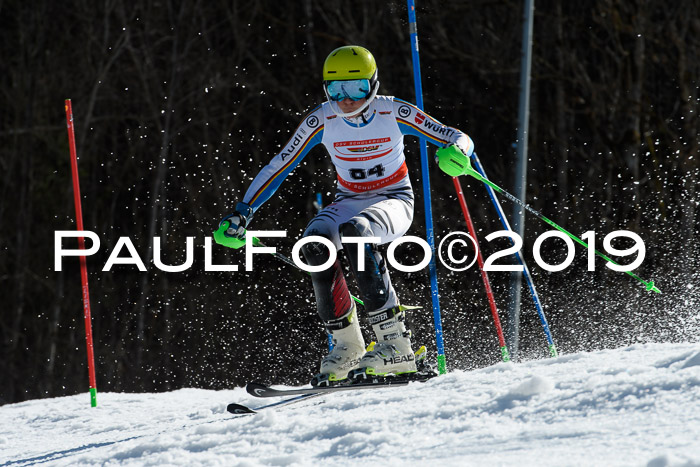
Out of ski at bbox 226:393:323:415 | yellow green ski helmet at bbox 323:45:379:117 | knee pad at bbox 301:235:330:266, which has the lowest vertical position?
ski at bbox 226:393:323:415

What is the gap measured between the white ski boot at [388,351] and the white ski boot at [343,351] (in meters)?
0.08

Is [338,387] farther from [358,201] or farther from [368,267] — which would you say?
[358,201]

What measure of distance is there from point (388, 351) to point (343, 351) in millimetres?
225

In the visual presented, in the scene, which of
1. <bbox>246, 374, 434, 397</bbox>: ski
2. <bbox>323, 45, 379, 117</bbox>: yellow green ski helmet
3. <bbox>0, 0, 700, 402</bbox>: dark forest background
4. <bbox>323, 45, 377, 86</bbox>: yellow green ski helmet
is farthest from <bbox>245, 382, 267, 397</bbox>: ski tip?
<bbox>0, 0, 700, 402</bbox>: dark forest background

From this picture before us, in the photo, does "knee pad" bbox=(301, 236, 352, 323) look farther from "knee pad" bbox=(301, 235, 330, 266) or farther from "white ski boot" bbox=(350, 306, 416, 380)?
"white ski boot" bbox=(350, 306, 416, 380)

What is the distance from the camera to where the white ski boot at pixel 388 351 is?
4246 mm

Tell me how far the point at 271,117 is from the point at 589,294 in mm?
6919

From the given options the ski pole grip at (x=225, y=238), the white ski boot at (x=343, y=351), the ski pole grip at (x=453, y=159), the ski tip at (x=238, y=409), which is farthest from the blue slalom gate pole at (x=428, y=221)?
the ski tip at (x=238, y=409)

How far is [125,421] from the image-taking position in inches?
194

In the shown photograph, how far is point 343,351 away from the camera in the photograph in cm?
439

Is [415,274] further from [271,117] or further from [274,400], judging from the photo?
[274,400]

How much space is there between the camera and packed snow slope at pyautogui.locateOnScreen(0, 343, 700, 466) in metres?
2.74

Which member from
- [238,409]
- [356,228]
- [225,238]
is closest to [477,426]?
[356,228]

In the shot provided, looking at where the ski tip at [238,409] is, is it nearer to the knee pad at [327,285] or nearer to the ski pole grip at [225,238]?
the knee pad at [327,285]
